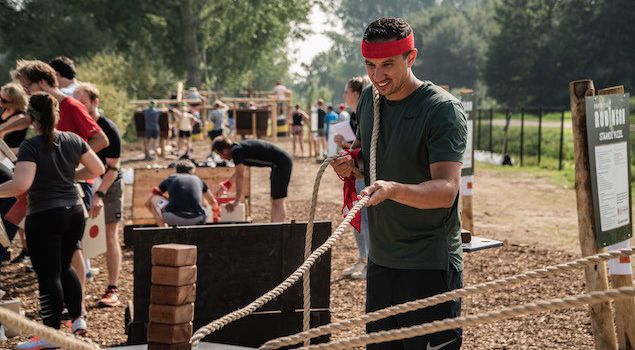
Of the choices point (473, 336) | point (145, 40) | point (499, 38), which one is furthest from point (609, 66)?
point (473, 336)

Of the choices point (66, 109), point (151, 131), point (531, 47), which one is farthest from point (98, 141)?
point (531, 47)

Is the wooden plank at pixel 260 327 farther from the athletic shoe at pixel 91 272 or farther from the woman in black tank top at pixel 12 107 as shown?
the athletic shoe at pixel 91 272

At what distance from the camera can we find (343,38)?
148 meters

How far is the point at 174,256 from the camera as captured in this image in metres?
2.83

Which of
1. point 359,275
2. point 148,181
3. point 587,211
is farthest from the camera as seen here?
point 148,181

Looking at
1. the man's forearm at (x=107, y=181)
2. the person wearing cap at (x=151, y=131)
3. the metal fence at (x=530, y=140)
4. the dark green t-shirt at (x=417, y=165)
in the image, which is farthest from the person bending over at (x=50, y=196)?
the person wearing cap at (x=151, y=131)

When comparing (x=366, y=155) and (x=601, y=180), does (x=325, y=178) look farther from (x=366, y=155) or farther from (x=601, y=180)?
(x=366, y=155)

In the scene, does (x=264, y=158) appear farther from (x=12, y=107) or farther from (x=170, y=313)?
(x=170, y=313)

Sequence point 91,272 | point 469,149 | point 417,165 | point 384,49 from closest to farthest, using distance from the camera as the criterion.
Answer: point 384,49, point 417,165, point 91,272, point 469,149

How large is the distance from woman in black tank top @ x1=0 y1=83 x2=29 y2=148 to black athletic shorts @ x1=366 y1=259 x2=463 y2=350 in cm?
482

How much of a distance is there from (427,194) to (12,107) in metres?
5.47

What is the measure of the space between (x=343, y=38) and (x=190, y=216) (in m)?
141

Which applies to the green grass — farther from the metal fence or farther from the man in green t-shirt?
the man in green t-shirt

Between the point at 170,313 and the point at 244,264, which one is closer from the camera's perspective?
the point at 170,313
